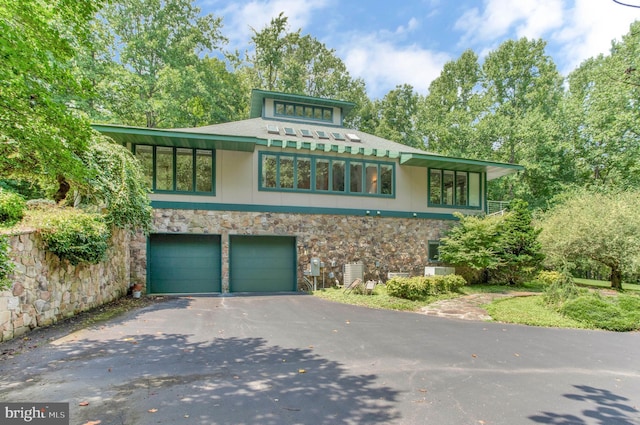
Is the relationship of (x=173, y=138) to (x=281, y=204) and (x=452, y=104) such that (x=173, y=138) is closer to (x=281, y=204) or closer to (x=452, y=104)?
(x=281, y=204)

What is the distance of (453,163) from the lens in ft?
46.0

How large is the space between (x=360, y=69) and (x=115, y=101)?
21625 mm

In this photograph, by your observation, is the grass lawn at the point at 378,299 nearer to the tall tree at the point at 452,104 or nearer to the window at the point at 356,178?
the window at the point at 356,178

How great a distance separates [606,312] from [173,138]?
12964 millimetres

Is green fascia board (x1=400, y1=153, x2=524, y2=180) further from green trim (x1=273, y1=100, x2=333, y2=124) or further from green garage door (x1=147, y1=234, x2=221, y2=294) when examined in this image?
green garage door (x1=147, y1=234, x2=221, y2=294)

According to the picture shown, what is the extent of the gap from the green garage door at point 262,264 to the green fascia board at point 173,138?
3.38 meters

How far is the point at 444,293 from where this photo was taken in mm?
11172

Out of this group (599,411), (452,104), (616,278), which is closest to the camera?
(599,411)

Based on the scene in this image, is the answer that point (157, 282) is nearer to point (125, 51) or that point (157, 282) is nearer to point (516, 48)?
point (125, 51)

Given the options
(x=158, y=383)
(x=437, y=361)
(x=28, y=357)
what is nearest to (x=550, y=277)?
(x=437, y=361)

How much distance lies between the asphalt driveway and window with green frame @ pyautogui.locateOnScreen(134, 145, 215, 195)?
5.65 metres

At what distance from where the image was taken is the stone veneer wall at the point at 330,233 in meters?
11.6

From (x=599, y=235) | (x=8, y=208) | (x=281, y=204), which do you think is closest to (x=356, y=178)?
(x=281, y=204)

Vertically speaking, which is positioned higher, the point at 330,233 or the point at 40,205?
the point at 40,205
